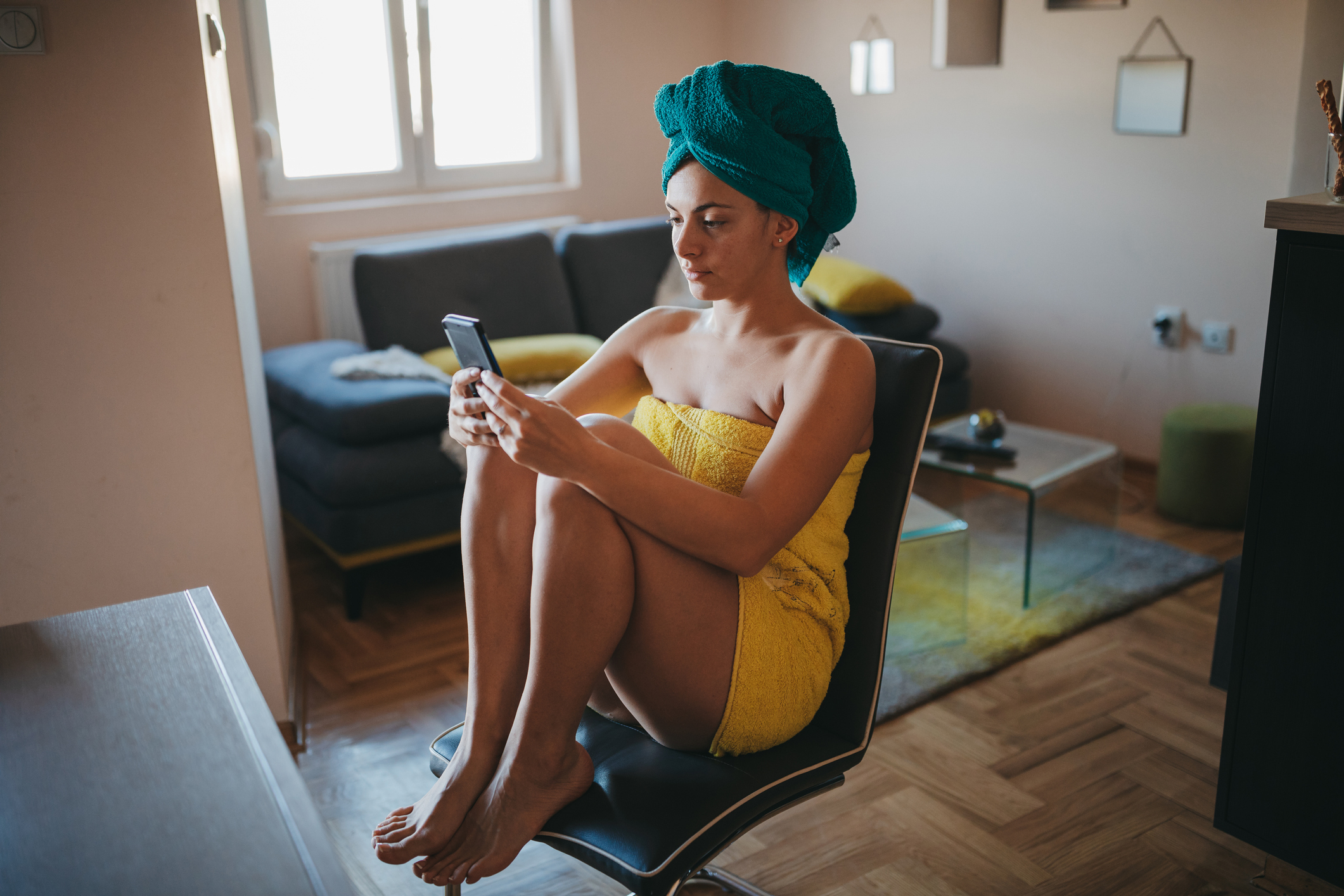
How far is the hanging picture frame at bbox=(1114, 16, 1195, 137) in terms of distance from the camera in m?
3.27

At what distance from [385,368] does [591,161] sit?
1.75m

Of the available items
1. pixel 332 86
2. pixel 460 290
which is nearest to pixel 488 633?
pixel 460 290

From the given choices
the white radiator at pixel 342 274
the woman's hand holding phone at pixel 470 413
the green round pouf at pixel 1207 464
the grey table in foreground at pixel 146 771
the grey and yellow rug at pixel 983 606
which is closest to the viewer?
the grey table in foreground at pixel 146 771

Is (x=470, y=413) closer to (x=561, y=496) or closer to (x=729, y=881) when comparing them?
(x=561, y=496)

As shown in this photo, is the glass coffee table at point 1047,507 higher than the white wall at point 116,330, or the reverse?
the white wall at point 116,330

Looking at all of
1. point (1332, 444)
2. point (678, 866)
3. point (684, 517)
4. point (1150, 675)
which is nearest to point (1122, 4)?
point (1150, 675)

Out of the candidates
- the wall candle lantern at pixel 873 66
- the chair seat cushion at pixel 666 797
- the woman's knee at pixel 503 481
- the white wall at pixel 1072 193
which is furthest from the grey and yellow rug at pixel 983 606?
the wall candle lantern at pixel 873 66

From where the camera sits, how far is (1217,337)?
337 cm

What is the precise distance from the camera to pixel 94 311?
1839 mm

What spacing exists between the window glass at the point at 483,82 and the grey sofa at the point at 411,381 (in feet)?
2.27

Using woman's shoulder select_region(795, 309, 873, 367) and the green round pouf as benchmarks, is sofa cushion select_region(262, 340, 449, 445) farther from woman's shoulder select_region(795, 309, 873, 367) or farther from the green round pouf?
the green round pouf

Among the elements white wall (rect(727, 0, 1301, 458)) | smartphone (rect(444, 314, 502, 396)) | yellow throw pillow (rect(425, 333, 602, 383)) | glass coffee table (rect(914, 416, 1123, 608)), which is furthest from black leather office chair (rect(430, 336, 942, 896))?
white wall (rect(727, 0, 1301, 458))

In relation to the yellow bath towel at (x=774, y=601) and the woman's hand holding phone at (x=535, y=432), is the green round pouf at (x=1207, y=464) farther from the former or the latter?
the woman's hand holding phone at (x=535, y=432)

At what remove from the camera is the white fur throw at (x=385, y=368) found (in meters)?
2.91
